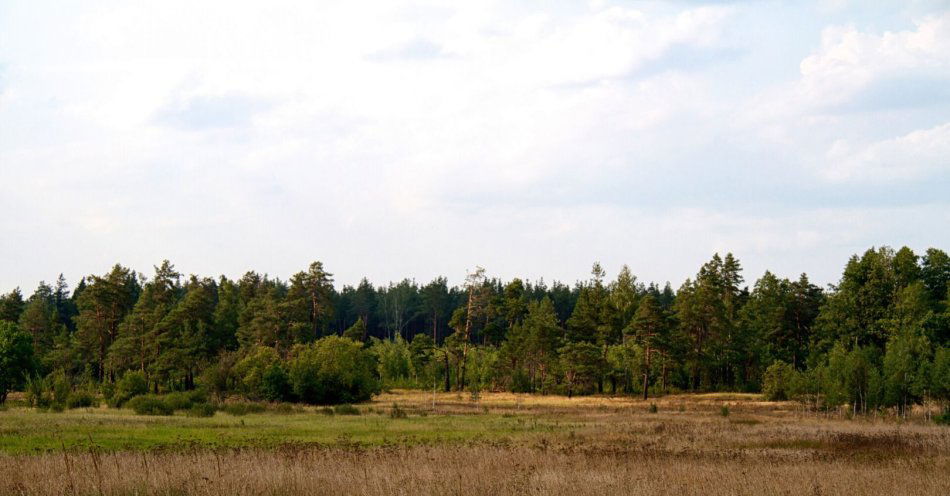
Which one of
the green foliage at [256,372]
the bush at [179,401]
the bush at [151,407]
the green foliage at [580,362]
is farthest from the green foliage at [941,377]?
the green foliage at [256,372]

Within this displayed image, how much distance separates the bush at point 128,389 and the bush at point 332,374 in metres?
12.5

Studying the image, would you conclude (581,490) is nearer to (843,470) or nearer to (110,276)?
(843,470)

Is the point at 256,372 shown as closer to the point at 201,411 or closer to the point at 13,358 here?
the point at 201,411

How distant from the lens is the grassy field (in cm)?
1484

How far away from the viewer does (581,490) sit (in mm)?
14789

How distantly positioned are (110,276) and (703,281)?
7614 centimetres

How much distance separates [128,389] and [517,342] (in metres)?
48.2

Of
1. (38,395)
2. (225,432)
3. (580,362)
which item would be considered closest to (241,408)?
(38,395)

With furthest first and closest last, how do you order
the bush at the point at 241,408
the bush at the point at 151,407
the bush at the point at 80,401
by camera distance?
1. the bush at the point at 80,401
2. the bush at the point at 241,408
3. the bush at the point at 151,407

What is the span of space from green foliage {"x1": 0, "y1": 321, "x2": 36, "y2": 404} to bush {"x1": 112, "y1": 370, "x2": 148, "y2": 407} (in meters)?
11.9

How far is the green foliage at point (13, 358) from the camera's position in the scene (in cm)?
7062

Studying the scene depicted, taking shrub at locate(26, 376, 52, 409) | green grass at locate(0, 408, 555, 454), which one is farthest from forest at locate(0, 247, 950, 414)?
green grass at locate(0, 408, 555, 454)

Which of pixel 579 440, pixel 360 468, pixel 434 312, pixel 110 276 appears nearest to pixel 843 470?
pixel 360 468

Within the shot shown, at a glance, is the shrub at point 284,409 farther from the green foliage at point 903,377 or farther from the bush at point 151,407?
the green foliage at point 903,377
